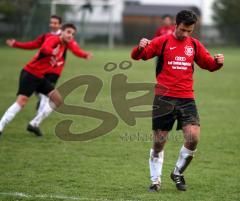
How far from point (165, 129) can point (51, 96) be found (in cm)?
469

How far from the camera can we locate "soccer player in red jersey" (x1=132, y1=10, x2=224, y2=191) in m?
7.87

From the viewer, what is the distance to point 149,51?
7.80 metres

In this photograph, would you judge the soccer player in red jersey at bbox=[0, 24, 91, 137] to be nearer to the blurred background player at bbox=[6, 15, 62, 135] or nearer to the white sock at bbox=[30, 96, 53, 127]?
the white sock at bbox=[30, 96, 53, 127]

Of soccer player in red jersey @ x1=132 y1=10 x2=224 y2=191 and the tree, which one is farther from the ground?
soccer player in red jersey @ x1=132 y1=10 x2=224 y2=191

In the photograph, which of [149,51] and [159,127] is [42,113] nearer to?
[159,127]

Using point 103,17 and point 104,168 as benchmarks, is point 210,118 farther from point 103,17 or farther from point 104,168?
point 103,17

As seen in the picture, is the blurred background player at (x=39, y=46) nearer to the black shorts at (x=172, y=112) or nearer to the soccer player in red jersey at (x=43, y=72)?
the soccer player in red jersey at (x=43, y=72)

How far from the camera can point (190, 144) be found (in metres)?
8.02

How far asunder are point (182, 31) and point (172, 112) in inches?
38.2

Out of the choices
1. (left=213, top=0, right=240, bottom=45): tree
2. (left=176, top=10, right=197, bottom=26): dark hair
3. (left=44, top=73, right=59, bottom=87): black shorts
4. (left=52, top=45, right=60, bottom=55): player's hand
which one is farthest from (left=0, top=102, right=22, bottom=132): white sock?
(left=213, top=0, right=240, bottom=45): tree

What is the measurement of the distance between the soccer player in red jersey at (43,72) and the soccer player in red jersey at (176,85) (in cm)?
404

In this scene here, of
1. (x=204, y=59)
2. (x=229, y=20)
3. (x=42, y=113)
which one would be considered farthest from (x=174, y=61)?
(x=229, y=20)

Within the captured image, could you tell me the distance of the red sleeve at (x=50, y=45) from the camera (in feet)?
38.4

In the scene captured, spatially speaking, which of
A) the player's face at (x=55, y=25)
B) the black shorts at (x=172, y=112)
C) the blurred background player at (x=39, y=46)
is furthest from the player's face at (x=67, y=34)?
the black shorts at (x=172, y=112)
